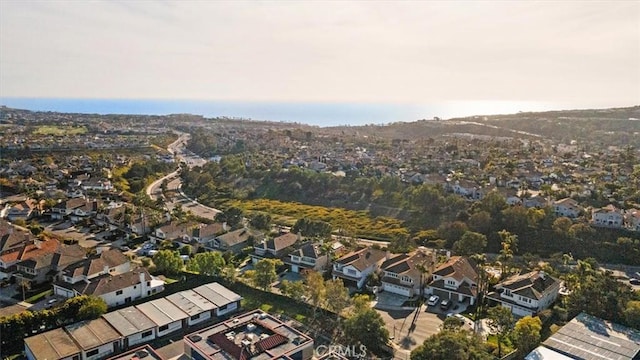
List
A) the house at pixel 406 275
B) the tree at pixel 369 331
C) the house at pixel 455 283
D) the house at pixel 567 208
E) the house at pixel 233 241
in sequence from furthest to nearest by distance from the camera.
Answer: the house at pixel 567 208, the house at pixel 233 241, the house at pixel 406 275, the house at pixel 455 283, the tree at pixel 369 331

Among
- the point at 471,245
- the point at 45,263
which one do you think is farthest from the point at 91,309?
the point at 471,245

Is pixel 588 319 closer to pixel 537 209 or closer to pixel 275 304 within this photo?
pixel 275 304

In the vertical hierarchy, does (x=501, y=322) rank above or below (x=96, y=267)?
above

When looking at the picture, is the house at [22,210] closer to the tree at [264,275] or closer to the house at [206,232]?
the house at [206,232]

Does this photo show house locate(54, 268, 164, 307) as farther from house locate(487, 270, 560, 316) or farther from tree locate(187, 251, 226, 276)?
house locate(487, 270, 560, 316)

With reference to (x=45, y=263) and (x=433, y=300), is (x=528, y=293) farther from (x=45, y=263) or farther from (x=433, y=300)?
(x=45, y=263)

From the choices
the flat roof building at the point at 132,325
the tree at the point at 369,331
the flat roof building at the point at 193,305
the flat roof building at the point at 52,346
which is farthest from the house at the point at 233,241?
the tree at the point at 369,331
